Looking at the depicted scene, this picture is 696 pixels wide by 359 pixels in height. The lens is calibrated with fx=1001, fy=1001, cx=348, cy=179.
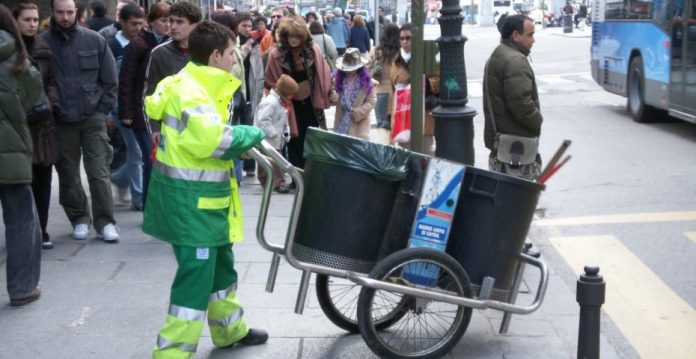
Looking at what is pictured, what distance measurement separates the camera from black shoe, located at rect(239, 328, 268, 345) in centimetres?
525

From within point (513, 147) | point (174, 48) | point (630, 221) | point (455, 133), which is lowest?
point (630, 221)

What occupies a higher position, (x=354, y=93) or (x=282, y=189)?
(x=354, y=93)

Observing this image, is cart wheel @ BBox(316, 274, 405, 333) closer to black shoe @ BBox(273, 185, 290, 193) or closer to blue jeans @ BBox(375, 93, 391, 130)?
black shoe @ BBox(273, 185, 290, 193)

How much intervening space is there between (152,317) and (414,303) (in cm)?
159

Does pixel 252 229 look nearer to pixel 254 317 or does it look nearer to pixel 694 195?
pixel 254 317

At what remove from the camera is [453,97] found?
21.9 ft

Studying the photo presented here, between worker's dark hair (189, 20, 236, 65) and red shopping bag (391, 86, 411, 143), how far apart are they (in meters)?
4.58

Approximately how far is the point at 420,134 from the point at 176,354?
283 centimetres

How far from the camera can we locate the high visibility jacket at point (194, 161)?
454cm

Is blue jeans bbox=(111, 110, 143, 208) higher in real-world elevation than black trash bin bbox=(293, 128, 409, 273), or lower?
lower

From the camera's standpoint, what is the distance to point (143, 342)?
5336 mm

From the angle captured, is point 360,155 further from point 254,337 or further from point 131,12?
point 131,12

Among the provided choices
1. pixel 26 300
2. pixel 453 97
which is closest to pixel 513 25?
pixel 453 97

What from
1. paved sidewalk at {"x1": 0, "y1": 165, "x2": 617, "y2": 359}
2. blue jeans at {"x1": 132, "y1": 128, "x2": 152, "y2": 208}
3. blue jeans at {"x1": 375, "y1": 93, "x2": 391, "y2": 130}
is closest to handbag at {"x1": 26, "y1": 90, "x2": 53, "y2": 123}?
paved sidewalk at {"x1": 0, "y1": 165, "x2": 617, "y2": 359}
